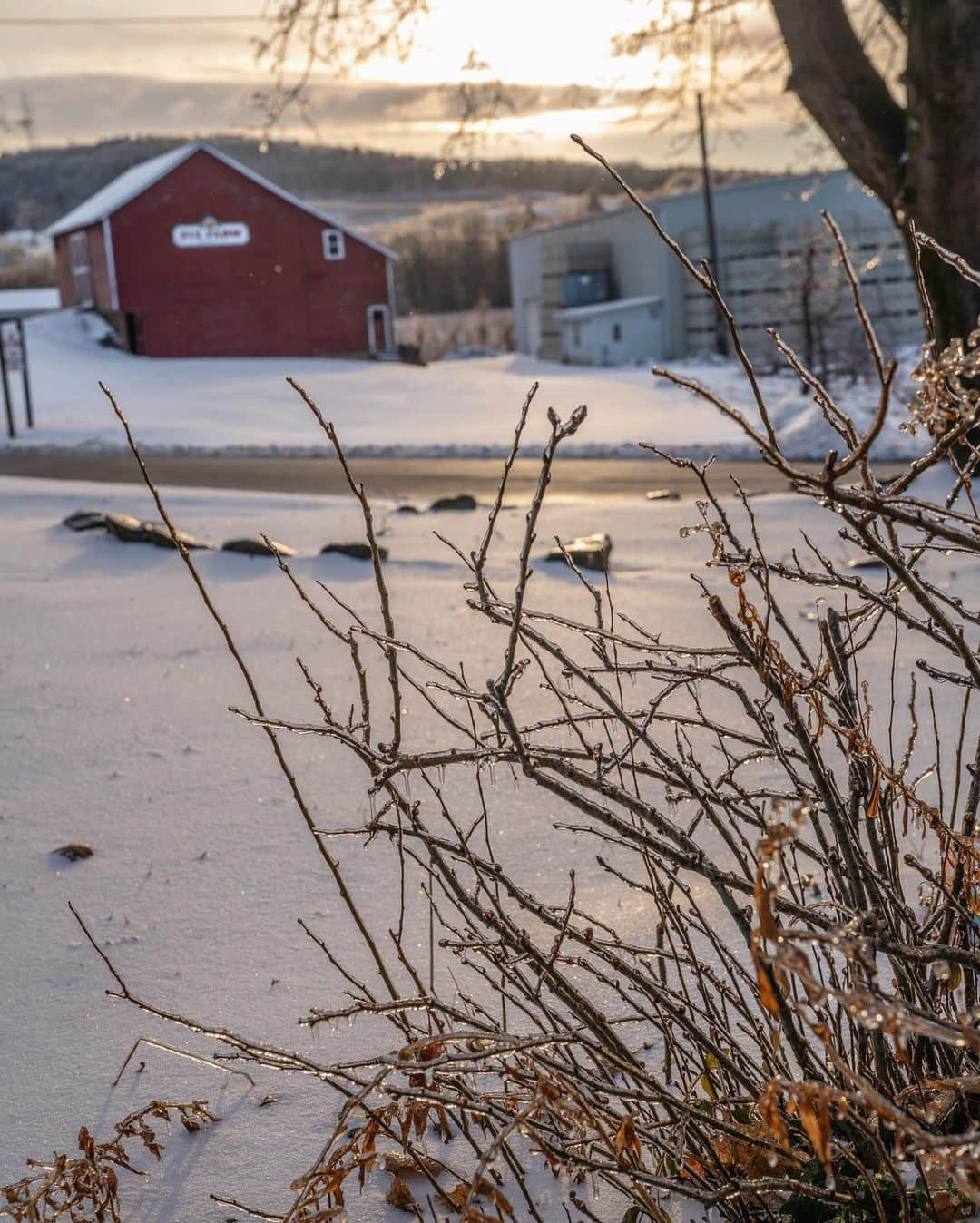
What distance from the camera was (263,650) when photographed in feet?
21.2

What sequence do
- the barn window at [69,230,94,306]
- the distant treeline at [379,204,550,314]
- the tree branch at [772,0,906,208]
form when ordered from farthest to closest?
1. the distant treeline at [379,204,550,314]
2. the barn window at [69,230,94,306]
3. the tree branch at [772,0,906,208]

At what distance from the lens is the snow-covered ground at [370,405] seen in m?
20.4

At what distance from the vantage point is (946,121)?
10.9m

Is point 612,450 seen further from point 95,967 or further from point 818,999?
point 818,999

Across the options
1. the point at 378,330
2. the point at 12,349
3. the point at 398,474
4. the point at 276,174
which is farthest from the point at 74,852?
the point at 276,174

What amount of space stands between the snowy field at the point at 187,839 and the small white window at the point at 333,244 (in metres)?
30.9

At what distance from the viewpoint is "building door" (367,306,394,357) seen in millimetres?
38781

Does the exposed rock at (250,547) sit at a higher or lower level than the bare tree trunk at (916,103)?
lower

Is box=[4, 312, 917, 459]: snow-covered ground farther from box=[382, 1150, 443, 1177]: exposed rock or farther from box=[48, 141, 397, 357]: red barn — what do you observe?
box=[382, 1150, 443, 1177]: exposed rock

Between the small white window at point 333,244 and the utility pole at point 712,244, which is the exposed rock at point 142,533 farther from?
the small white window at point 333,244

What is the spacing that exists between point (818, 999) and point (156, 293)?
37.3 metres

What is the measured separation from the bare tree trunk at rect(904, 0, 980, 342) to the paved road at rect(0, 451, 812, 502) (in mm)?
3306

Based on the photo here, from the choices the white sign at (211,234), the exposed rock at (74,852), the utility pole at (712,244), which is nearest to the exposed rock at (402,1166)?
the exposed rock at (74,852)

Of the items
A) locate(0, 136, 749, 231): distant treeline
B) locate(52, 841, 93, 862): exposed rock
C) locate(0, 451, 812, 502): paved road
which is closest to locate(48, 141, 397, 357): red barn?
locate(0, 451, 812, 502): paved road
